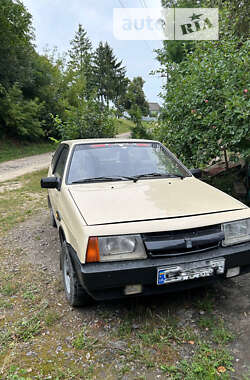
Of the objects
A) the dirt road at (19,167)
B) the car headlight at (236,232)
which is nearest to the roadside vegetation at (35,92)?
the dirt road at (19,167)

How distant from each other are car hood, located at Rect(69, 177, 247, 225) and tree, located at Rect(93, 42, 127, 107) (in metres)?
53.2

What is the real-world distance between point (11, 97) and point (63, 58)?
828 cm

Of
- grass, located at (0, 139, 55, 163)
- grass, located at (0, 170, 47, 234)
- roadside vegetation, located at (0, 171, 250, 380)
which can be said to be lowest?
grass, located at (0, 139, 55, 163)

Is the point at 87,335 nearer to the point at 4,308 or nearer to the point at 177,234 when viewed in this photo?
the point at 4,308

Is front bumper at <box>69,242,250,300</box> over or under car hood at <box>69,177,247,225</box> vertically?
under

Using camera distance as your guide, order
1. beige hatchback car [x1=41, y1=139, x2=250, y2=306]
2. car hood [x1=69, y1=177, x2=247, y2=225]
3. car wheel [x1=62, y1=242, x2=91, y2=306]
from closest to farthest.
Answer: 1. beige hatchback car [x1=41, y1=139, x2=250, y2=306]
2. car hood [x1=69, y1=177, x2=247, y2=225]
3. car wheel [x1=62, y1=242, x2=91, y2=306]

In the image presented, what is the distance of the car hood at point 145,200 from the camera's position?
7.86 feet

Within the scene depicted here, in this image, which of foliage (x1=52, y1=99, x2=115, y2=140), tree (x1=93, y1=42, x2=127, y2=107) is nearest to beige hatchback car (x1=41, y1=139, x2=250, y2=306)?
foliage (x1=52, y1=99, x2=115, y2=140)

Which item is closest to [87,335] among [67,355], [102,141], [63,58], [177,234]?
[67,355]

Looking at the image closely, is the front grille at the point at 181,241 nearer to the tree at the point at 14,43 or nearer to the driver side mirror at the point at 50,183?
the driver side mirror at the point at 50,183

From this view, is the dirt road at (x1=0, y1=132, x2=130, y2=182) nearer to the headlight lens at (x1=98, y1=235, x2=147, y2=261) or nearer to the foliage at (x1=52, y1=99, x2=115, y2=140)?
the foliage at (x1=52, y1=99, x2=115, y2=140)

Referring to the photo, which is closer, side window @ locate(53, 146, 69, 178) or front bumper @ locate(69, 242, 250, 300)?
front bumper @ locate(69, 242, 250, 300)

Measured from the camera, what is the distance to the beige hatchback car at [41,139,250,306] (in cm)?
221

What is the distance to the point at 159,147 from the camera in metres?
4.02
